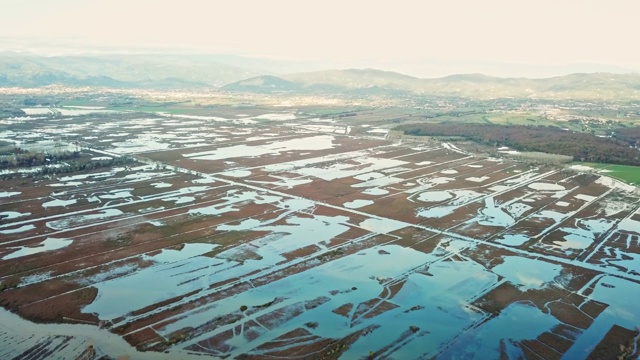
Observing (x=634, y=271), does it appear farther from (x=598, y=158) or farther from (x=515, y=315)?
(x=598, y=158)

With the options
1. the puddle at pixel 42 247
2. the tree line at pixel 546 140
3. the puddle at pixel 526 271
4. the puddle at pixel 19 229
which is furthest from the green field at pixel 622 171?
the puddle at pixel 19 229

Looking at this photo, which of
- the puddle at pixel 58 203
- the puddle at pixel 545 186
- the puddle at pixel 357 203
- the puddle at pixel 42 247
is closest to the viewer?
the puddle at pixel 42 247

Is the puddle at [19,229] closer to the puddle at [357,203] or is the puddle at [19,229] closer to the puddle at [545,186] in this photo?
the puddle at [357,203]

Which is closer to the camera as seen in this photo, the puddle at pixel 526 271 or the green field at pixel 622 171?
the puddle at pixel 526 271

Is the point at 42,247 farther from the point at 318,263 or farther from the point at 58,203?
the point at 318,263

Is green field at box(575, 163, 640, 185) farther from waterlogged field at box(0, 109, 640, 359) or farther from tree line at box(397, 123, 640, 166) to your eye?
waterlogged field at box(0, 109, 640, 359)

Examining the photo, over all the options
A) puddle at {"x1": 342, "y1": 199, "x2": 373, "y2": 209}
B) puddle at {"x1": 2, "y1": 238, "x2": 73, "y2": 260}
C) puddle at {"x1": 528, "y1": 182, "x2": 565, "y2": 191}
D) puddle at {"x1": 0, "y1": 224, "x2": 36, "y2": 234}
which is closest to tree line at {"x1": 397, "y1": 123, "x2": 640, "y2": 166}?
puddle at {"x1": 528, "y1": 182, "x2": 565, "y2": 191}

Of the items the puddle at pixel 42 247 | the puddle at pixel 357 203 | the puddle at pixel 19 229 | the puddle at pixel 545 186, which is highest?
the puddle at pixel 545 186

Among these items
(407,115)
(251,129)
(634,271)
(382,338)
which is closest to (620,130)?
(407,115)
